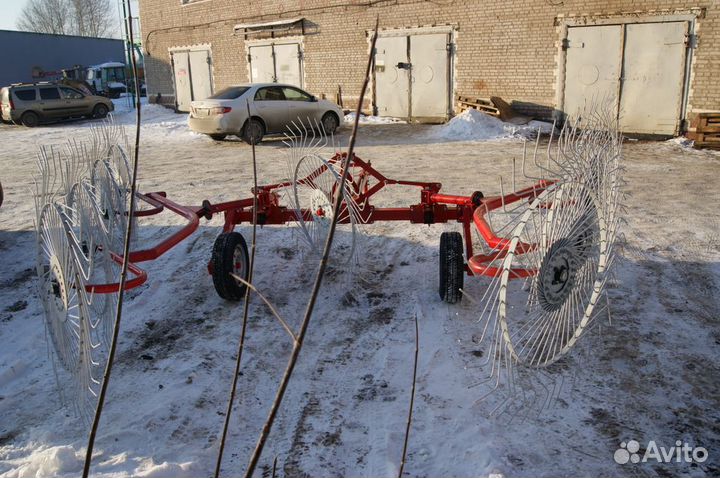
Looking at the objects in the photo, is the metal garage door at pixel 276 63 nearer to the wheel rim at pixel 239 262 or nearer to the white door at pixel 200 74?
the white door at pixel 200 74

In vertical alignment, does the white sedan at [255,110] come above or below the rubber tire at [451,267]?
above

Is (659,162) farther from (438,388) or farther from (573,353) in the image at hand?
(438,388)

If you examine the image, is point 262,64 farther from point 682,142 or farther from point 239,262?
point 239,262

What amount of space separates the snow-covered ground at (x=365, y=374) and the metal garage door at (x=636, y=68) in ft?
24.8

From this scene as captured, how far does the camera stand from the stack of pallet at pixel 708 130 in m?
12.8

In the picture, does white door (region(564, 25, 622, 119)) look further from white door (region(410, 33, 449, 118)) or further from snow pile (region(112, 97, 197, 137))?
snow pile (region(112, 97, 197, 137))

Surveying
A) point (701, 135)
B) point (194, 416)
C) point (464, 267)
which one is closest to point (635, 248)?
point (464, 267)

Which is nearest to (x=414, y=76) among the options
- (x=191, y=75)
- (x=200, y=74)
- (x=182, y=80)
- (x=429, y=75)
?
(x=429, y=75)

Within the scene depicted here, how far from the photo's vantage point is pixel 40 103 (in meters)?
22.8

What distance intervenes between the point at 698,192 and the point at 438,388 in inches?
274

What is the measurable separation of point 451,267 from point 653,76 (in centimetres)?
1172

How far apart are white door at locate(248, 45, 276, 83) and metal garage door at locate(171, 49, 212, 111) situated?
2629mm

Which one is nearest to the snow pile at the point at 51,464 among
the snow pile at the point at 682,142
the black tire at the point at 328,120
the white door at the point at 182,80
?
the snow pile at the point at 682,142

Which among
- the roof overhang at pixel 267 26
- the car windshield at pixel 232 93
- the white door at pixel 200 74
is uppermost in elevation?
the roof overhang at pixel 267 26
